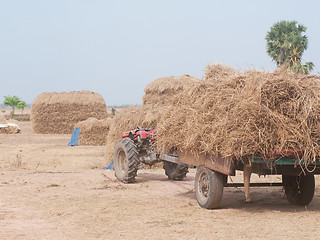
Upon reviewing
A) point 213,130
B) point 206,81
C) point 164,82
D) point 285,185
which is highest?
point 164,82

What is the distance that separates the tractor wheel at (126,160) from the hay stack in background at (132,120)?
353 cm

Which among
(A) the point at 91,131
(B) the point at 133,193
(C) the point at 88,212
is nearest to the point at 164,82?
Answer: (A) the point at 91,131

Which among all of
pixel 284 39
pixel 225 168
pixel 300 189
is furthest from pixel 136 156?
pixel 284 39

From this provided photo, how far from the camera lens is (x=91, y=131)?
2388cm

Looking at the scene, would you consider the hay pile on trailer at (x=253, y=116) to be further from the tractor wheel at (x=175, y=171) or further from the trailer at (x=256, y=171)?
the tractor wheel at (x=175, y=171)

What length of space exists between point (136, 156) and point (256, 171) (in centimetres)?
442

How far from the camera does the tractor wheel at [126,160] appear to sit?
1074 cm

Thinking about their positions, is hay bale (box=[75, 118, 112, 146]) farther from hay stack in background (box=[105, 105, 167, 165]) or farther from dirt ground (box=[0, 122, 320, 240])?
dirt ground (box=[0, 122, 320, 240])

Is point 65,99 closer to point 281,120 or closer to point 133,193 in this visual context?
point 133,193

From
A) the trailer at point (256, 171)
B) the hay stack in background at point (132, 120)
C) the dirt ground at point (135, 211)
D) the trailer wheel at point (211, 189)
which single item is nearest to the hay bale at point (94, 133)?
the hay stack in background at point (132, 120)

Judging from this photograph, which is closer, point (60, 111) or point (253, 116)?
point (253, 116)

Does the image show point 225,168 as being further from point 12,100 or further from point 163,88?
point 12,100

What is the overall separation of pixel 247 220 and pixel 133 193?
342cm

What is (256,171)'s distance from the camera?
6.86 metres
